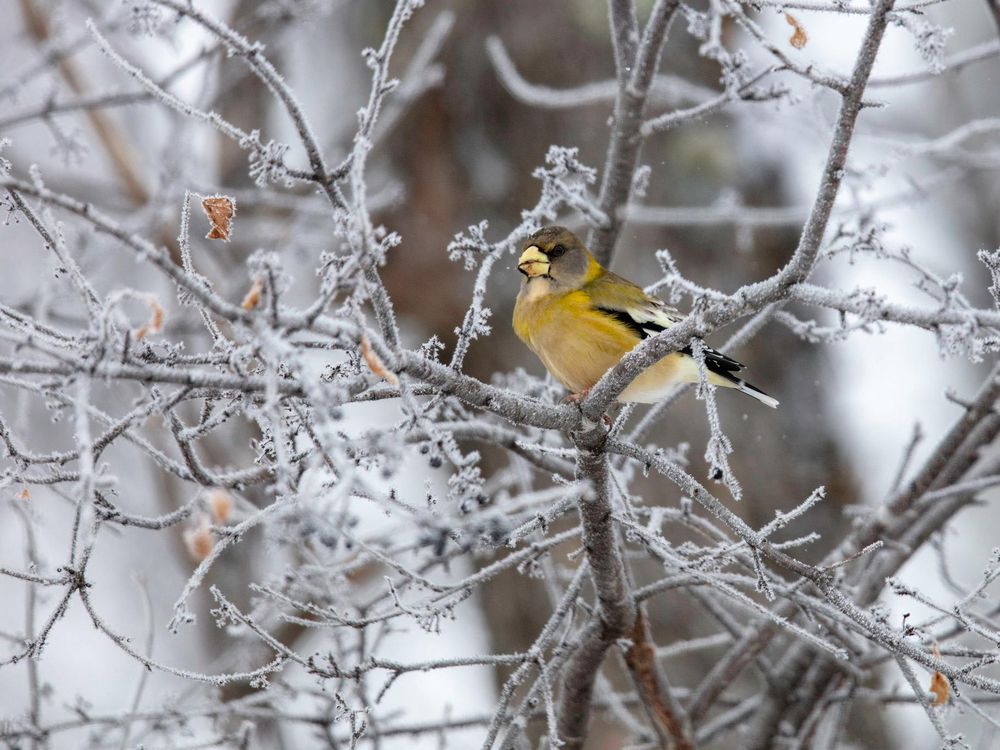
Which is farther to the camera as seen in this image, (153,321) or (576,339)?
(576,339)

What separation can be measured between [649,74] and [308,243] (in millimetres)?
2877

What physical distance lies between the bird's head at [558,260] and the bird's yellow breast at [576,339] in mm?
96

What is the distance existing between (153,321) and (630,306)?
90.6 inches

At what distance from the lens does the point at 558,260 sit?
13.1ft

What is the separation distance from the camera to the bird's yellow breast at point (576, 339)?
3629 mm

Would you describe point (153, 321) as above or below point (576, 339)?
below

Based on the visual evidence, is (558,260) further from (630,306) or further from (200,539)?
(200,539)

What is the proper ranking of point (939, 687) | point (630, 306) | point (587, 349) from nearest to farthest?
point (939, 687)
point (587, 349)
point (630, 306)

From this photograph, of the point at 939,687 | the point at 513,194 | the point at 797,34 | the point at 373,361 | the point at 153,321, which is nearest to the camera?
the point at 153,321

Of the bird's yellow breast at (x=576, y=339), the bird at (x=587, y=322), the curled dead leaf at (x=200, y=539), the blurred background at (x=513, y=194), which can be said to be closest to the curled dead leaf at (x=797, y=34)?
the bird at (x=587, y=322)

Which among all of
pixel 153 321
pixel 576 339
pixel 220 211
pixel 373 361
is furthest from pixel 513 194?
pixel 153 321

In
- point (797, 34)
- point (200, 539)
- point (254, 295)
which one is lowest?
point (200, 539)

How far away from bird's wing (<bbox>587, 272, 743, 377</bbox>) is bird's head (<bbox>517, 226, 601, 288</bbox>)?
10 cm

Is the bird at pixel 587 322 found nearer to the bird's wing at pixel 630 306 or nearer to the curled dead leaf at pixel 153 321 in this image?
the bird's wing at pixel 630 306
